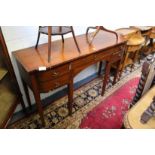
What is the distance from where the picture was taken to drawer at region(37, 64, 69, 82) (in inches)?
51.1

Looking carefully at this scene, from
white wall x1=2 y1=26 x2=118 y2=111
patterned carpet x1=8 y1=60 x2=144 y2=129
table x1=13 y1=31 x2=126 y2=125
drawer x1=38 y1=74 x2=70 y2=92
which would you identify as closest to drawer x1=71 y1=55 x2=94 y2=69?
table x1=13 y1=31 x2=126 y2=125

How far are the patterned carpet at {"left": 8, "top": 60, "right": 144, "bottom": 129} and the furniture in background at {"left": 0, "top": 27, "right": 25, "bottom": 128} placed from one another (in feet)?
0.88

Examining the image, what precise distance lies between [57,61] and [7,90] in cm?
63

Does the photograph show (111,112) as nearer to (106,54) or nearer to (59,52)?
(106,54)

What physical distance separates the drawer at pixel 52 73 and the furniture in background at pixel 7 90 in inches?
12.9

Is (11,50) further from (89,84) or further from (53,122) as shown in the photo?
(89,84)

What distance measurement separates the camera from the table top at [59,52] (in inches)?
51.9

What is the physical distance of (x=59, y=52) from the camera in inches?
59.2

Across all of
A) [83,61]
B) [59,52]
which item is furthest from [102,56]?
[59,52]

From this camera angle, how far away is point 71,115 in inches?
73.2

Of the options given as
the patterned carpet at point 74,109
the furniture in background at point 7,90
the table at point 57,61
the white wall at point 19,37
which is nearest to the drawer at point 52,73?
the table at point 57,61
